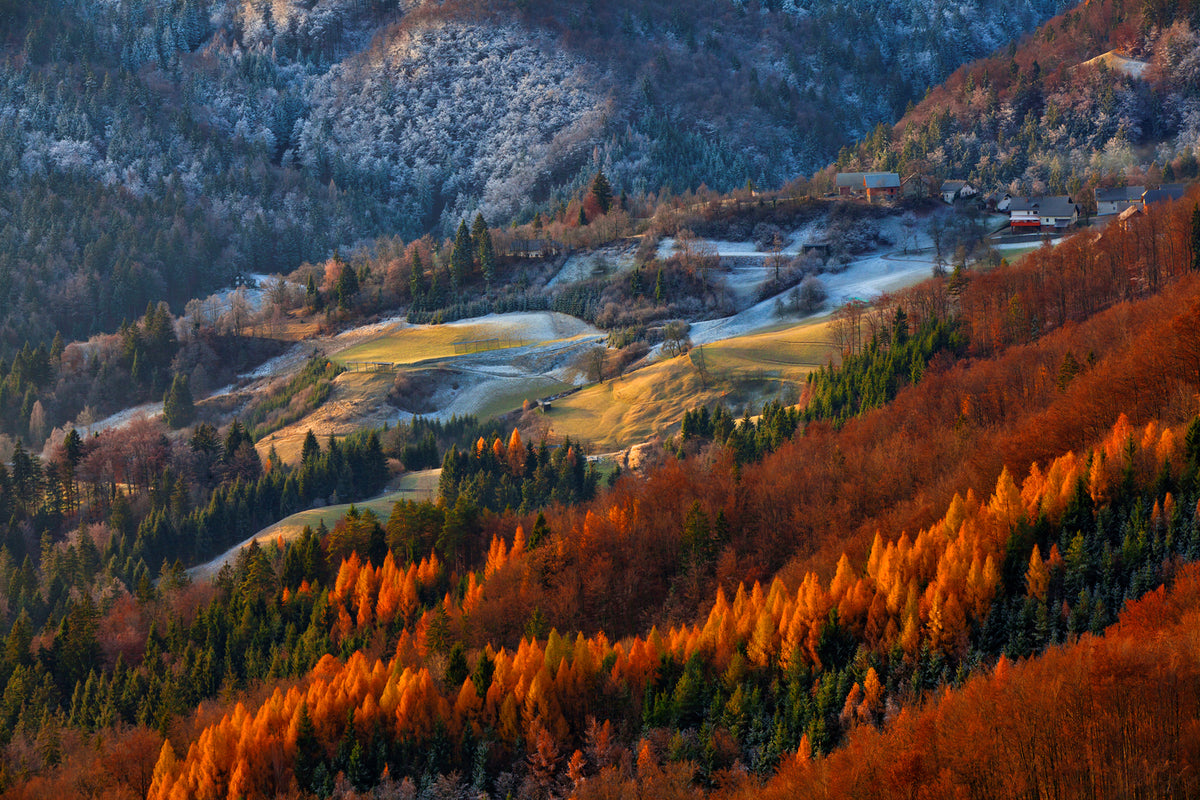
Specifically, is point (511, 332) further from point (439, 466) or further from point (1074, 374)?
point (1074, 374)

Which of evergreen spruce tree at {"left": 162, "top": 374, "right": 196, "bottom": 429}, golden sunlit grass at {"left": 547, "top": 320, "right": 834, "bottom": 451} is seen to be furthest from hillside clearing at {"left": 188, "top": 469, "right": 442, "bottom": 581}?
evergreen spruce tree at {"left": 162, "top": 374, "right": 196, "bottom": 429}

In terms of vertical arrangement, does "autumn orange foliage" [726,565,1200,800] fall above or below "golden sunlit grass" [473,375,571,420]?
above

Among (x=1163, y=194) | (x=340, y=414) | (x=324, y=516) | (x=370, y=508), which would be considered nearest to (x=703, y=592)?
(x=370, y=508)

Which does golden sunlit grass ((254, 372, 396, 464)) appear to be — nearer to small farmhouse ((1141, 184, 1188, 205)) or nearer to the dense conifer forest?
the dense conifer forest

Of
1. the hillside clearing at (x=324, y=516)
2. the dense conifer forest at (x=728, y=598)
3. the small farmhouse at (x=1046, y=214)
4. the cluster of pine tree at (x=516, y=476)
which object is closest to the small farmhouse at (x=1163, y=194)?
the small farmhouse at (x=1046, y=214)

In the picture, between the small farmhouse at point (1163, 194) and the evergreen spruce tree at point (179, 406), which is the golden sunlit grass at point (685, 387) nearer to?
the small farmhouse at point (1163, 194)

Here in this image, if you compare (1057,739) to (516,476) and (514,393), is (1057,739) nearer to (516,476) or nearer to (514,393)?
(516,476)
